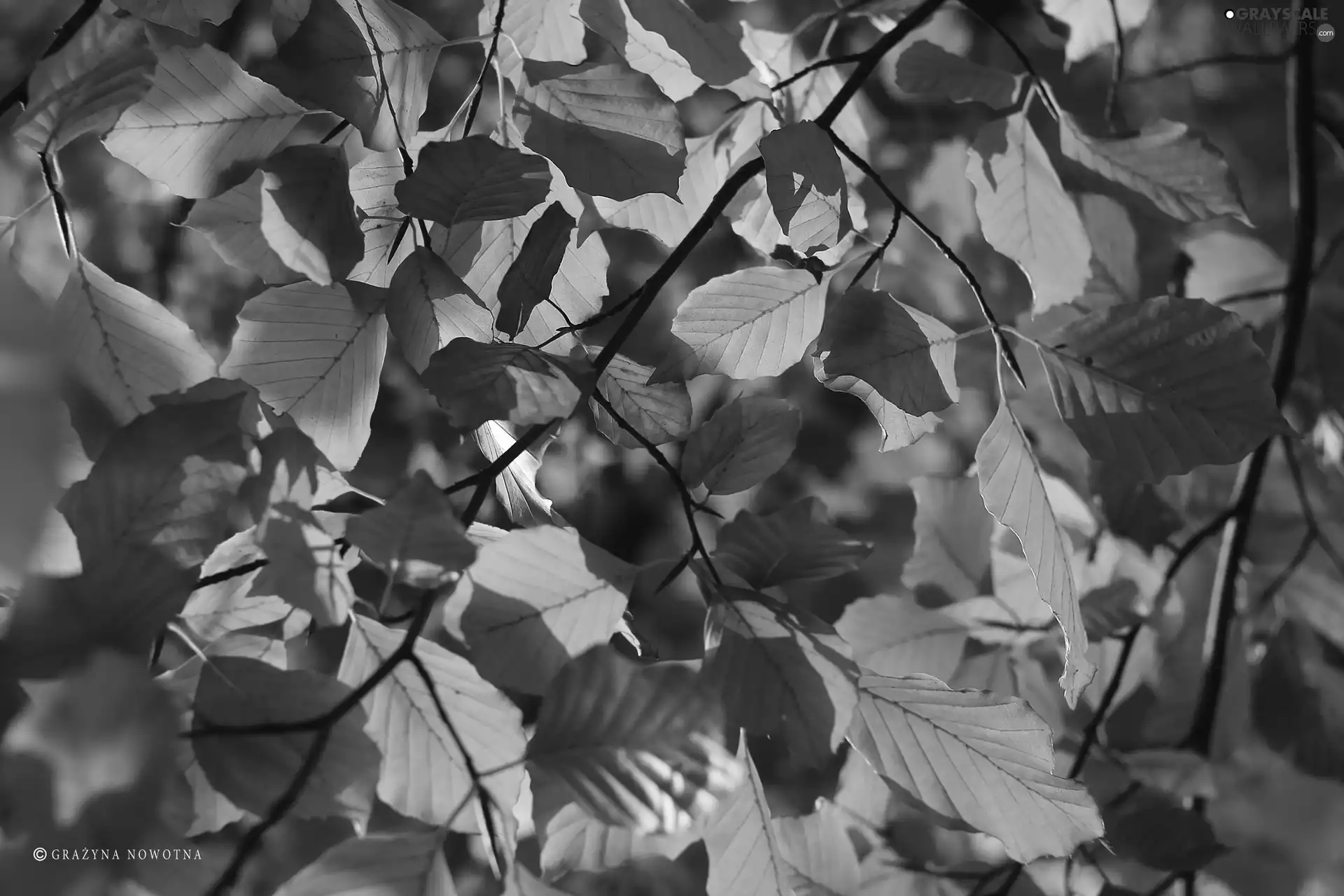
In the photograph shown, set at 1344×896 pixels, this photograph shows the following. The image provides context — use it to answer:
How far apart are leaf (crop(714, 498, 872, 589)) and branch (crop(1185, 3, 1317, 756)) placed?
372 millimetres

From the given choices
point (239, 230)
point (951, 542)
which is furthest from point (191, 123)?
point (951, 542)

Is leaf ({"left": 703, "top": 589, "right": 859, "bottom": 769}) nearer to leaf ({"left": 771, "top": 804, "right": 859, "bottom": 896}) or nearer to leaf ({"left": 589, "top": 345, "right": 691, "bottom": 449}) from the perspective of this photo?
leaf ({"left": 589, "top": 345, "right": 691, "bottom": 449})

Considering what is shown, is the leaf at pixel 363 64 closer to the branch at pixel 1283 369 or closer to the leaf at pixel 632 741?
the leaf at pixel 632 741

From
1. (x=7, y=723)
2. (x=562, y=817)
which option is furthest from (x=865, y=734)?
(x=7, y=723)

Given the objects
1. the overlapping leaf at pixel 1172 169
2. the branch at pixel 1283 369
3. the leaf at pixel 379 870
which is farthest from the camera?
the branch at pixel 1283 369

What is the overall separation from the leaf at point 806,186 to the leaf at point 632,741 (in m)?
0.17

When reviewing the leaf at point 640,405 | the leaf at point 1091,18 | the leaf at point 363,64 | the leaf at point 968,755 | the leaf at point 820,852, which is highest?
the leaf at point 1091,18

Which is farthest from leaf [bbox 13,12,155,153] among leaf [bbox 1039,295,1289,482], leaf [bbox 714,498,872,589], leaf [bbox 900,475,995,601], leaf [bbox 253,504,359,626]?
leaf [bbox 900,475,995,601]

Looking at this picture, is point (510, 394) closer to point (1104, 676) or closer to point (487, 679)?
point (487, 679)

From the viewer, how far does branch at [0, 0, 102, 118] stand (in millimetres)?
300

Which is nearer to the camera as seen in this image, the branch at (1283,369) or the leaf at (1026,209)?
the leaf at (1026,209)

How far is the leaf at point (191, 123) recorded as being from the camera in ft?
1.04

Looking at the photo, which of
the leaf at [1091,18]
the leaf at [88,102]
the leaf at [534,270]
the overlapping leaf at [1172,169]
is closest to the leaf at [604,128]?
the leaf at [534,270]

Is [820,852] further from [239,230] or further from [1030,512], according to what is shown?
[239,230]
